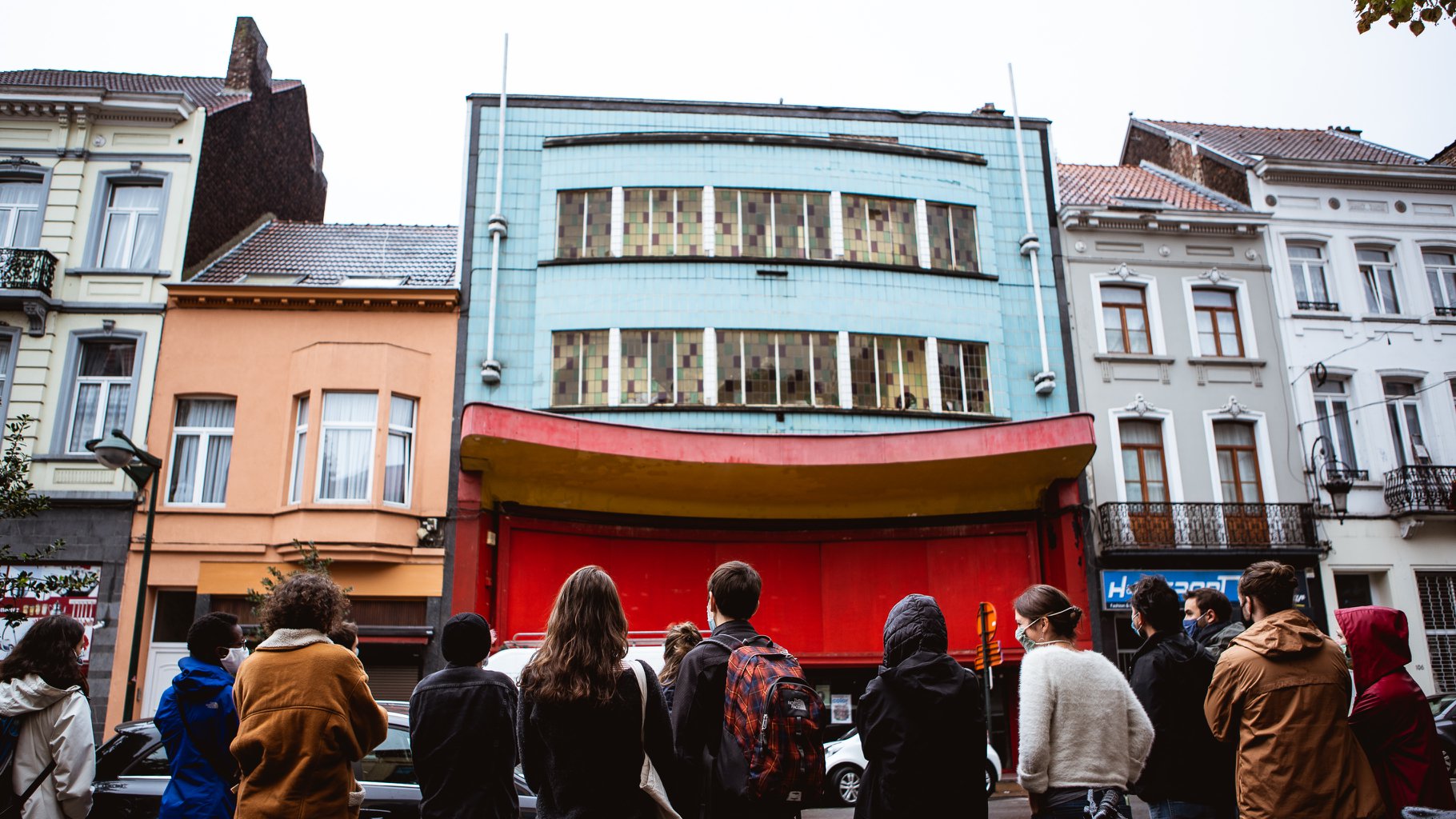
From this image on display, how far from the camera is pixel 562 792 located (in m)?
3.91

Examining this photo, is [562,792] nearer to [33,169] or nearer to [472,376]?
[472,376]

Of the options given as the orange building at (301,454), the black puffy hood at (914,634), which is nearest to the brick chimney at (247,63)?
the orange building at (301,454)

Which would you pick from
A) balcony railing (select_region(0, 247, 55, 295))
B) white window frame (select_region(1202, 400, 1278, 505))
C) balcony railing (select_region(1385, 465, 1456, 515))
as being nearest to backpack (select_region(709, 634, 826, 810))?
white window frame (select_region(1202, 400, 1278, 505))

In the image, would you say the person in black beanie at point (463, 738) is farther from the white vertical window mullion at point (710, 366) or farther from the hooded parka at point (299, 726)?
the white vertical window mullion at point (710, 366)

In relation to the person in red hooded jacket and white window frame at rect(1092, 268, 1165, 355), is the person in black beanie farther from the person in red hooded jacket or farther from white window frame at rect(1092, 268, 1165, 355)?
white window frame at rect(1092, 268, 1165, 355)

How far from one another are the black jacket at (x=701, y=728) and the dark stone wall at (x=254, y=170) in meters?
17.8

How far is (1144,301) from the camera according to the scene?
2047cm

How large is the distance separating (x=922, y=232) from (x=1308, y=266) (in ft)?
27.9

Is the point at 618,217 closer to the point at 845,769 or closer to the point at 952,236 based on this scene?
the point at 952,236

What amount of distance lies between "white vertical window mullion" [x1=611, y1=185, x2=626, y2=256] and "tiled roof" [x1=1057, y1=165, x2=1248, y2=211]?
9.29m

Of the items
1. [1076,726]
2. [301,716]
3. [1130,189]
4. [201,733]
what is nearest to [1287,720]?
[1076,726]

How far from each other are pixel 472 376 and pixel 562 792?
14.8 meters

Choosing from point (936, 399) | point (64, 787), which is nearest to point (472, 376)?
point (936, 399)

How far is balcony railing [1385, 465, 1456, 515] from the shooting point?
19.1 m
